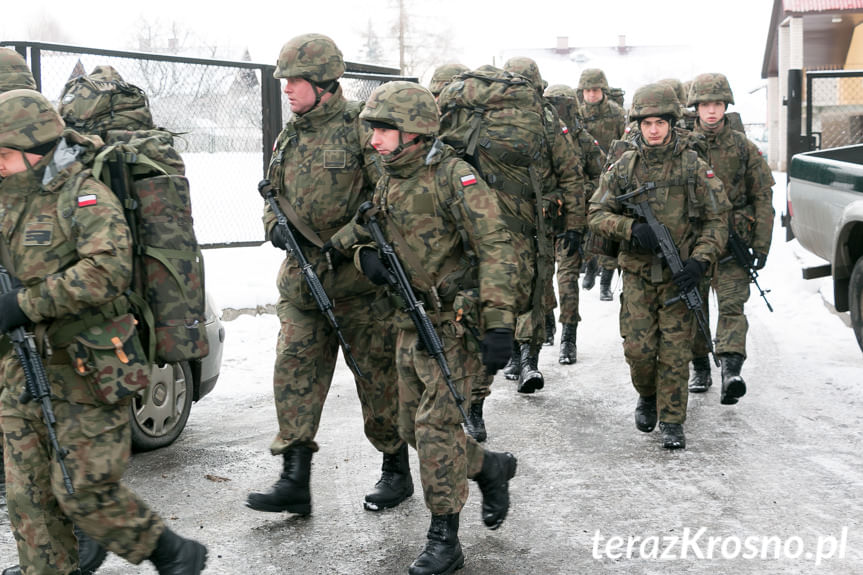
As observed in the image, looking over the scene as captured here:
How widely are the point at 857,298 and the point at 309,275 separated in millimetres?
4099

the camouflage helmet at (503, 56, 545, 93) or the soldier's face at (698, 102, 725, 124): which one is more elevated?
the camouflage helmet at (503, 56, 545, 93)

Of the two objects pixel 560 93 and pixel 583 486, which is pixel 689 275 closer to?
pixel 583 486

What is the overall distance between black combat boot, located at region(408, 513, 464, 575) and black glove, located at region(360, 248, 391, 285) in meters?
1.02

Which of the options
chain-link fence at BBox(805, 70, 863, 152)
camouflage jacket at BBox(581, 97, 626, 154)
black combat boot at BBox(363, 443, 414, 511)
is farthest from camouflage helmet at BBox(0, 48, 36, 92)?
chain-link fence at BBox(805, 70, 863, 152)

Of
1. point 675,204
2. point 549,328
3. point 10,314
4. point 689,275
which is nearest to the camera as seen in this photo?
point 10,314

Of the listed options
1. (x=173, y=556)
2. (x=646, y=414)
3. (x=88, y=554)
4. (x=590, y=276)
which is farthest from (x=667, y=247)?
(x=590, y=276)

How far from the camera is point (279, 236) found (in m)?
5.08

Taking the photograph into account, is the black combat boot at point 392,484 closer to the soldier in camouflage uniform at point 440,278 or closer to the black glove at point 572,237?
the soldier in camouflage uniform at point 440,278

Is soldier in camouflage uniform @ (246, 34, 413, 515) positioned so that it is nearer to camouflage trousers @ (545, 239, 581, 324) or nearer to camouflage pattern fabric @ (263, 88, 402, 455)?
camouflage pattern fabric @ (263, 88, 402, 455)

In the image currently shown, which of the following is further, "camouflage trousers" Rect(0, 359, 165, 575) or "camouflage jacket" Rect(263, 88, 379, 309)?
"camouflage jacket" Rect(263, 88, 379, 309)

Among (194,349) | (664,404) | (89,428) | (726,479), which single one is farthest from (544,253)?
(89,428)

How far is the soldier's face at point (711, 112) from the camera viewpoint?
7332mm

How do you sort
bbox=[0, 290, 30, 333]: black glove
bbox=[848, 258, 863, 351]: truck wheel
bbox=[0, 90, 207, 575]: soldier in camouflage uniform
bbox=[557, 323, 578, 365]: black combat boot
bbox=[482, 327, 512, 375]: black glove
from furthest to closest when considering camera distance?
bbox=[557, 323, 578, 365]: black combat boot, bbox=[848, 258, 863, 351]: truck wheel, bbox=[482, 327, 512, 375]: black glove, bbox=[0, 90, 207, 575]: soldier in camouflage uniform, bbox=[0, 290, 30, 333]: black glove

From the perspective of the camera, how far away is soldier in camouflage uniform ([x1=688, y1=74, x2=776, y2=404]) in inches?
289
